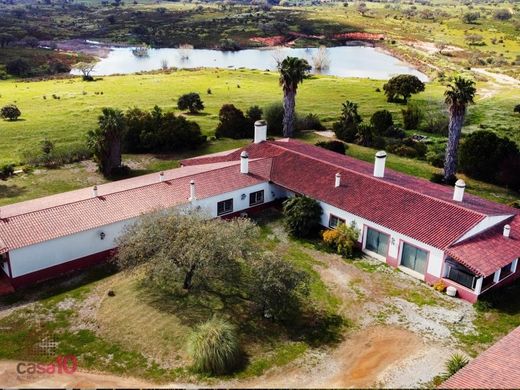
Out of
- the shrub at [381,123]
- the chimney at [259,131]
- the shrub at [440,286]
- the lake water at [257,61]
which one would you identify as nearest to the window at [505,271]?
the shrub at [440,286]

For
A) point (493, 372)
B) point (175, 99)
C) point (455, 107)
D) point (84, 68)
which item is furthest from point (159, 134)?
point (84, 68)

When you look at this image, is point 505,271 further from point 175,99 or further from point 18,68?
point 18,68

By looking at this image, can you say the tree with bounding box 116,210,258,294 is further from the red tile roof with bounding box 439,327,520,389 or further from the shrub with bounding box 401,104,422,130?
the shrub with bounding box 401,104,422,130

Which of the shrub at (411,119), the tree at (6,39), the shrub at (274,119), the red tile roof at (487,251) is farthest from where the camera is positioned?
the tree at (6,39)

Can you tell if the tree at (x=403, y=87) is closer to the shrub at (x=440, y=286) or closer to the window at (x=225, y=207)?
the window at (x=225, y=207)

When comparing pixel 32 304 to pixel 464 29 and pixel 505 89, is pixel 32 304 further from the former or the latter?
pixel 464 29

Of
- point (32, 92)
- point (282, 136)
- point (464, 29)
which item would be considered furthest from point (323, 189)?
point (464, 29)
